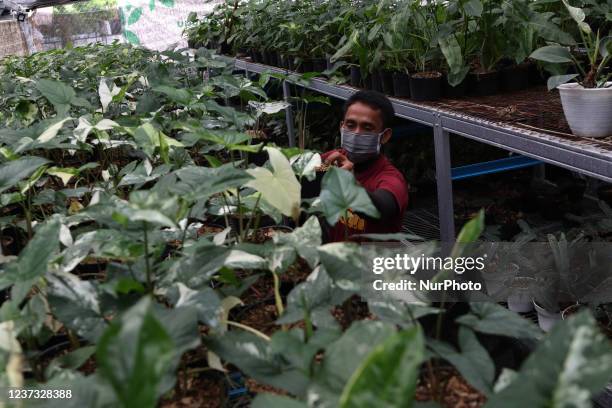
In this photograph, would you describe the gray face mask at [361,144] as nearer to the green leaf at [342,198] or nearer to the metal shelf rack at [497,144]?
the metal shelf rack at [497,144]

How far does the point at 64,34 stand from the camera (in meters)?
10.6

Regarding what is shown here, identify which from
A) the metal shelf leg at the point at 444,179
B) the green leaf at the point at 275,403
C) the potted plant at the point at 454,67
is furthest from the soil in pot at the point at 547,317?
the green leaf at the point at 275,403

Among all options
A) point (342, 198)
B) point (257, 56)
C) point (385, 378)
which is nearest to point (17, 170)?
point (342, 198)

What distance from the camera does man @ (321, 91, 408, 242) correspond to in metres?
Result: 1.79

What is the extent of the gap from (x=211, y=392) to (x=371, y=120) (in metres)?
1.19

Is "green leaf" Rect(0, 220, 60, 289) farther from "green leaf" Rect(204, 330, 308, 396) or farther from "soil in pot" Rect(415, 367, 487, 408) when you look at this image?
"soil in pot" Rect(415, 367, 487, 408)

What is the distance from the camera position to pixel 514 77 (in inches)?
93.3

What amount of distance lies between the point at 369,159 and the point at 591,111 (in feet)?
2.10

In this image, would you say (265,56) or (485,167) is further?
(265,56)

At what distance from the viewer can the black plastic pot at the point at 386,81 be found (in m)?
2.58

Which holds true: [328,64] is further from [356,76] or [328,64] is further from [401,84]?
[401,84]

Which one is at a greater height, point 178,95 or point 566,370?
point 178,95

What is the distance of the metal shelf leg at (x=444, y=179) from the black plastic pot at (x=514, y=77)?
0.47 metres

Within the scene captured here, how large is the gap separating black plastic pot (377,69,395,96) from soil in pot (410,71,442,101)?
0.84ft
